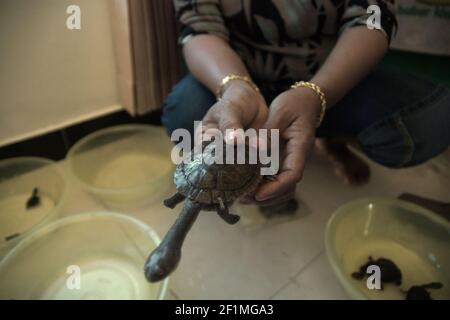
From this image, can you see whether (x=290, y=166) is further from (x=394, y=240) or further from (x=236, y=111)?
(x=394, y=240)

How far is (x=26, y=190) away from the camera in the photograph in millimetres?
1116

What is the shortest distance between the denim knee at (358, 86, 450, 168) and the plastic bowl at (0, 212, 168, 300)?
0.57 meters

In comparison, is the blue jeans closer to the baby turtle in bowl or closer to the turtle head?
the baby turtle in bowl

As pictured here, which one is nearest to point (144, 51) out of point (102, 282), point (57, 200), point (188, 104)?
point (188, 104)

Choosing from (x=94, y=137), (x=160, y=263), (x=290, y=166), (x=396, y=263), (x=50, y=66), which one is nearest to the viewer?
(x=160, y=263)

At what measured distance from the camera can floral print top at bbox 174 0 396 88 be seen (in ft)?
2.64

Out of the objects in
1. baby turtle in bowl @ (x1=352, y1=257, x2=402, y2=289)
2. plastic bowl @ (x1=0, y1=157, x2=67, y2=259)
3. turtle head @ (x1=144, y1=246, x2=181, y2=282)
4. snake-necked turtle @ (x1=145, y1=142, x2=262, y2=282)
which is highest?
snake-necked turtle @ (x1=145, y1=142, x2=262, y2=282)

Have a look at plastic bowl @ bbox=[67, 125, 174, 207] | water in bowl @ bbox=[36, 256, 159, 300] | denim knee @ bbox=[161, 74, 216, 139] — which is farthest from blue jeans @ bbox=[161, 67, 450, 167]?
water in bowl @ bbox=[36, 256, 159, 300]

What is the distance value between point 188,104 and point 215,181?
330 mm

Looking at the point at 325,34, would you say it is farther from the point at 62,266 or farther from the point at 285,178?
the point at 62,266

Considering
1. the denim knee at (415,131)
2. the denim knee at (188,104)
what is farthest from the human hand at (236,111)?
the denim knee at (415,131)

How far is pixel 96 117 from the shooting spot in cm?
121

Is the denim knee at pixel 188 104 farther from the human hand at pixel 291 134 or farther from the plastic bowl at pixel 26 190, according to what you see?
the plastic bowl at pixel 26 190

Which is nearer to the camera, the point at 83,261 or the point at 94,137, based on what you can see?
the point at 83,261
